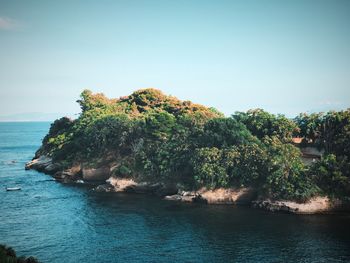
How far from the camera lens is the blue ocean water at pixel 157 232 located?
4694cm

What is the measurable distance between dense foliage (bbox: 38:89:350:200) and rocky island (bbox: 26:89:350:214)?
0.63ft

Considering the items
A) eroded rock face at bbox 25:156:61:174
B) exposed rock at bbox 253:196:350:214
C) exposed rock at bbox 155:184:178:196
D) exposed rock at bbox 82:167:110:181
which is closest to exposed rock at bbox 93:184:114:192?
exposed rock at bbox 82:167:110:181

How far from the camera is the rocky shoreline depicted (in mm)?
62656

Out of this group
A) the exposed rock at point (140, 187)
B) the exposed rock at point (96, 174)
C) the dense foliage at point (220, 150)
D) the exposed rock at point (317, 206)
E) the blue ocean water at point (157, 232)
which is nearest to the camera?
the blue ocean water at point (157, 232)

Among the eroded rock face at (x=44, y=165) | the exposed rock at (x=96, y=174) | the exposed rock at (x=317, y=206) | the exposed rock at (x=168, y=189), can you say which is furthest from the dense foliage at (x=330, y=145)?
the eroded rock face at (x=44, y=165)

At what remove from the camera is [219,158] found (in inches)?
2817

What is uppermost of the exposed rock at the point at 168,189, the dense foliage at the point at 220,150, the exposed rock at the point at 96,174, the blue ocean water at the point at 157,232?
the dense foliage at the point at 220,150

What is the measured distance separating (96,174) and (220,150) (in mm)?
34844

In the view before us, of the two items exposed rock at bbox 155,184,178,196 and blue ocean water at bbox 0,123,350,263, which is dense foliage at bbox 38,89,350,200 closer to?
exposed rock at bbox 155,184,178,196

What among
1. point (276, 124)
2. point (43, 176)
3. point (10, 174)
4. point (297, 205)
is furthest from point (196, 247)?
point (10, 174)

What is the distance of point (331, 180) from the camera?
63.3 m

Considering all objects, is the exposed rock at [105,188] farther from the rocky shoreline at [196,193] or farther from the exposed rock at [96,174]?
the exposed rock at [96,174]

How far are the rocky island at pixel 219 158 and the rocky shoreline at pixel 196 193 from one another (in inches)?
6.9

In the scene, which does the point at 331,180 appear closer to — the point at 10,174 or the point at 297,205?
the point at 297,205
